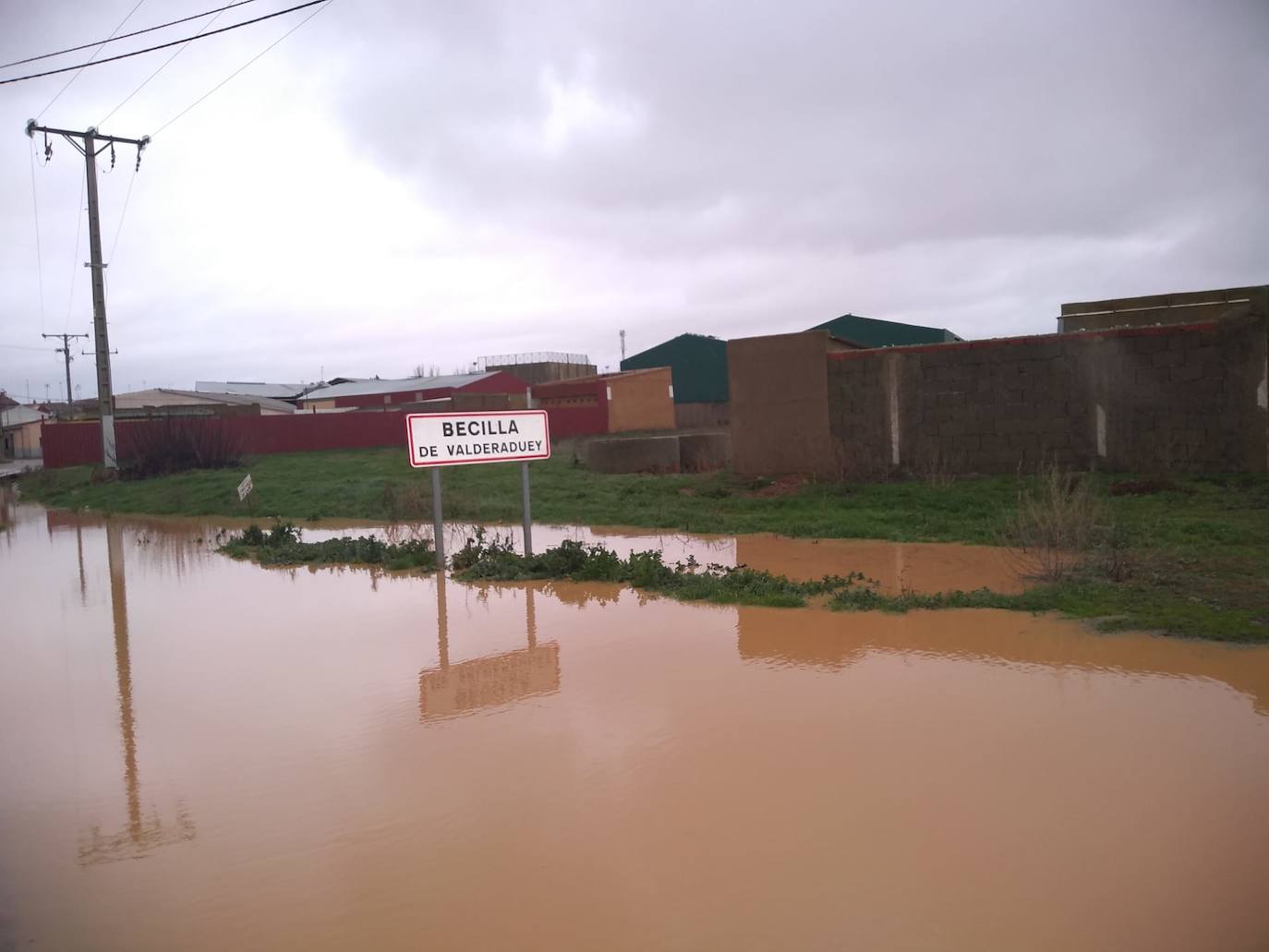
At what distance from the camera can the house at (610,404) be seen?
43969 millimetres

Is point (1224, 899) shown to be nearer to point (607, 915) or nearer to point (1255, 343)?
point (607, 915)

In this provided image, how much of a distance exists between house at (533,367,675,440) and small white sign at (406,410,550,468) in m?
29.4

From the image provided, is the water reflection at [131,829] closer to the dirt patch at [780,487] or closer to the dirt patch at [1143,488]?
the dirt patch at [780,487]

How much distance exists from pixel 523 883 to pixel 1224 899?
8.83 ft

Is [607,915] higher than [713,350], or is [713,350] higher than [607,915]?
[713,350]

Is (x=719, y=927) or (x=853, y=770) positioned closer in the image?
(x=719, y=927)

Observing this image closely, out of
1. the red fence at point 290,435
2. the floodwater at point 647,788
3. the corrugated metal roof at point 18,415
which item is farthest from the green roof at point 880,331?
the corrugated metal roof at point 18,415

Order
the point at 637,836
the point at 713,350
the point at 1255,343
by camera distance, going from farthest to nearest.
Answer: the point at 713,350, the point at 1255,343, the point at 637,836

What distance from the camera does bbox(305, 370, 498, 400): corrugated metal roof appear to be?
180ft

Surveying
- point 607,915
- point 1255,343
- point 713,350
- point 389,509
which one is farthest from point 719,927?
point 713,350

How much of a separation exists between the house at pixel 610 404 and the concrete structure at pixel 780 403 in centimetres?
2389

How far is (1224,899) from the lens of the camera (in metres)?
3.81

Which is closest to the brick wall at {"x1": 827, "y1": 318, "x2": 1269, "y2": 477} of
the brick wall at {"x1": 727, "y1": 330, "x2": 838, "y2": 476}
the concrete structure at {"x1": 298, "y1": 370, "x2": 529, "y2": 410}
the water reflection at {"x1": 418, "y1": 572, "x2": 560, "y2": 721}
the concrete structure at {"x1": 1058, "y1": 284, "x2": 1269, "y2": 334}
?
the brick wall at {"x1": 727, "y1": 330, "x2": 838, "y2": 476}

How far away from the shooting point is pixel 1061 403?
15719 millimetres
